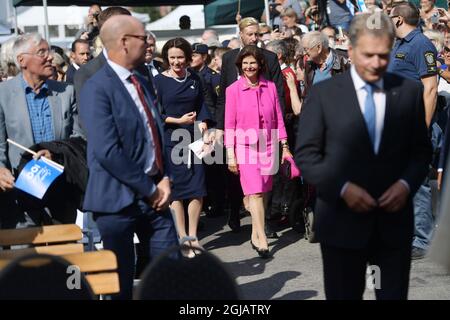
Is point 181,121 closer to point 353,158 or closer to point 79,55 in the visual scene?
point 79,55

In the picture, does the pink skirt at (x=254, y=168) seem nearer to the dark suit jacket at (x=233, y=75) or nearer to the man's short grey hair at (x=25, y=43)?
the dark suit jacket at (x=233, y=75)

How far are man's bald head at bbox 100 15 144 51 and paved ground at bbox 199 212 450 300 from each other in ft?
6.55

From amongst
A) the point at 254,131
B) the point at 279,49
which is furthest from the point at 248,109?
the point at 279,49

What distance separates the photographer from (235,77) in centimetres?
1007

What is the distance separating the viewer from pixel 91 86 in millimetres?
5609

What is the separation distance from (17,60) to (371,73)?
3.15 m

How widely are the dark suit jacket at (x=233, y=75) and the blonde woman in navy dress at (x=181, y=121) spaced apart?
22.0 inches

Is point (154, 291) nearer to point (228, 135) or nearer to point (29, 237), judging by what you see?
point (29, 237)

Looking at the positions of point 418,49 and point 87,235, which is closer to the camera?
point 87,235

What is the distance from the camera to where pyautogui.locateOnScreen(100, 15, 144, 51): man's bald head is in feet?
18.5

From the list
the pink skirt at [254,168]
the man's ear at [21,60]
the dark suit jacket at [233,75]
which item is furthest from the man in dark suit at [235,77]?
the man's ear at [21,60]

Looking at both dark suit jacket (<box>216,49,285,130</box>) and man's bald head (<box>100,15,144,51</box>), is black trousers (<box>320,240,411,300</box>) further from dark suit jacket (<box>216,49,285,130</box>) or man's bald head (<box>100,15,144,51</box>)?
dark suit jacket (<box>216,49,285,130</box>)

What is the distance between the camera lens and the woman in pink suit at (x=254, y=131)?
30.2ft
